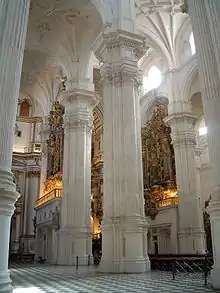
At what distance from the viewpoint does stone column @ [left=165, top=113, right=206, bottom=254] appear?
18.9 m

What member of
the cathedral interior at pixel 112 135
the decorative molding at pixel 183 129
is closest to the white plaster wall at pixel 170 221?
the cathedral interior at pixel 112 135

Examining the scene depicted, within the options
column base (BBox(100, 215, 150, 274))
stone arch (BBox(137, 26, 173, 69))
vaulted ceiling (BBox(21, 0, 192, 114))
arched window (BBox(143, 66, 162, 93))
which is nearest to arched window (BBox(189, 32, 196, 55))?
vaulted ceiling (BBox(21, 0, 192, 114))

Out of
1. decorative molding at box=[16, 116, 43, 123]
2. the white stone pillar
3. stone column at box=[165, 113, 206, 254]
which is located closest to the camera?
stone column at box=[165, 113, 206, 254]

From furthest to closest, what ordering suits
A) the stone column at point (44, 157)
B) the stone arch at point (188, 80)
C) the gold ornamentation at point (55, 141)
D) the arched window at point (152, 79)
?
the stone column at point (44, 157), the arched window at point (152, 79), the gold ornamentation at point (55, 141), the stone arch at point (188, 80)

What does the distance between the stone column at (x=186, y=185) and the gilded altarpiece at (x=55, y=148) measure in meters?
7.16

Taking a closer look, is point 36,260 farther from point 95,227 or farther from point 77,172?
point 77,172

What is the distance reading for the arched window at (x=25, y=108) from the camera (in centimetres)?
3170

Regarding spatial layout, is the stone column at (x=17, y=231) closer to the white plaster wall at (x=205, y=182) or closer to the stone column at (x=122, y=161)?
the white plaster wall at (x=205, y=182)

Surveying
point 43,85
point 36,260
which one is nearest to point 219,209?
point 36,260

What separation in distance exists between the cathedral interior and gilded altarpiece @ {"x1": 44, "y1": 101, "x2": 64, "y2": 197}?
0.44 ft

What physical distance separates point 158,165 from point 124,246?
11955mm

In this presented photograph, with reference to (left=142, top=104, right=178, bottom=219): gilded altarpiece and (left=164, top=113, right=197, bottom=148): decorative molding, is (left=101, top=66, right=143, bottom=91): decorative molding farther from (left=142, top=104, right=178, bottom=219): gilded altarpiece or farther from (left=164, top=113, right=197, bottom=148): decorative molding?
(left=142, top=104, right=178, bottom=219): gilded altarpiece

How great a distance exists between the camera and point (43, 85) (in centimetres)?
2619

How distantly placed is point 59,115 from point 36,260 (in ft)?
32.0
